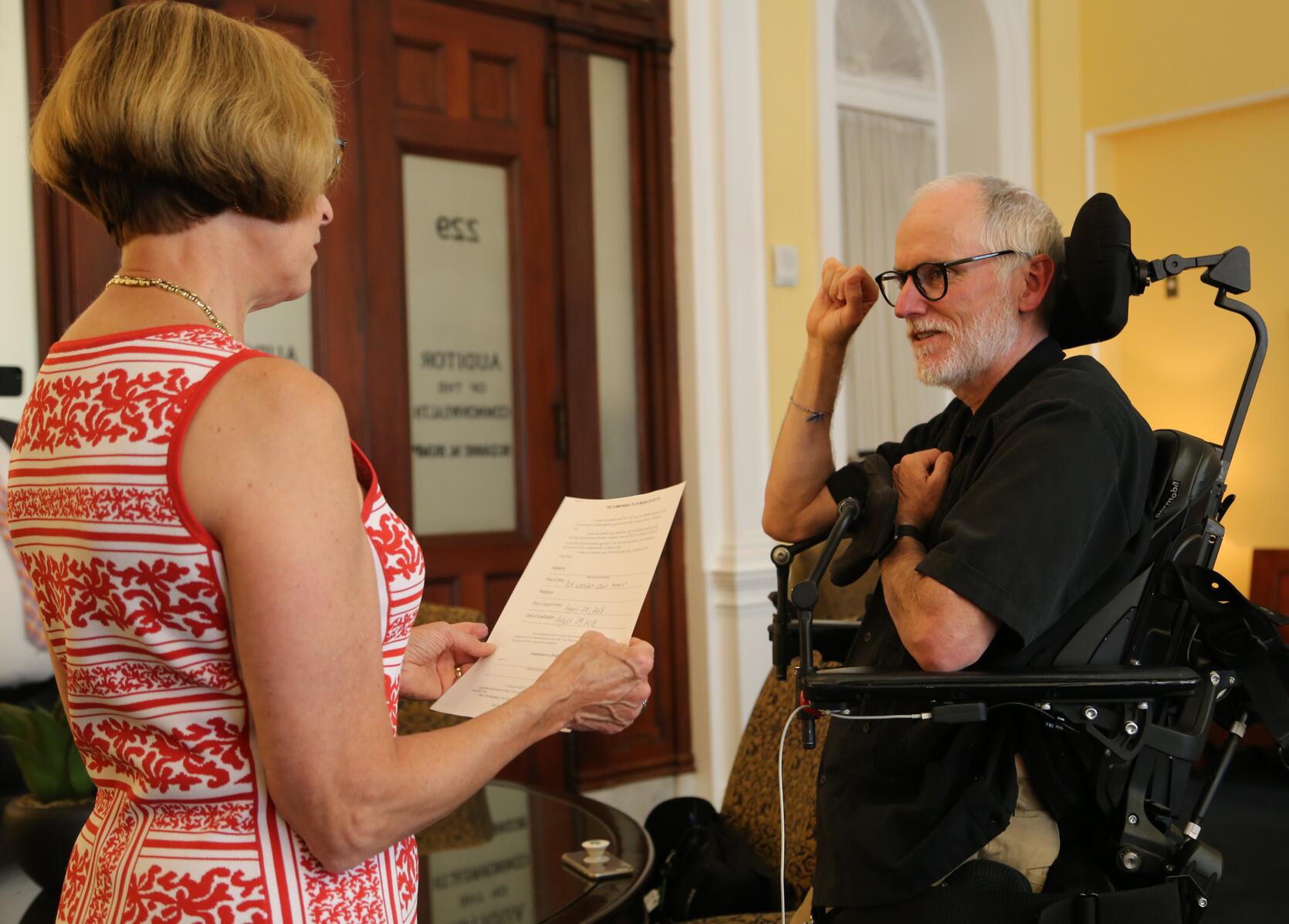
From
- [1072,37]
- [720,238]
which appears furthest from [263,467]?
[1072,37]

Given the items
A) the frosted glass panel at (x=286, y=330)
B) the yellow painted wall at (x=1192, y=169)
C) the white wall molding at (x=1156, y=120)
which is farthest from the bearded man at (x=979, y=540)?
the white wall molding at (x=1156, y=120)

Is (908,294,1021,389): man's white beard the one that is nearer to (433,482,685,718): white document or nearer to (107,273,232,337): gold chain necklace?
(433,482,685,718): white document

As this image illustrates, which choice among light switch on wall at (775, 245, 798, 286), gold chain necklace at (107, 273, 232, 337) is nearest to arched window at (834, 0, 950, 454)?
light switch on wall at (775, 245, 798, 286)

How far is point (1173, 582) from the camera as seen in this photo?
5.26 feet

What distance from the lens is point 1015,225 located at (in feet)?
6.06

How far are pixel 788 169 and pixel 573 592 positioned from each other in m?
3.57

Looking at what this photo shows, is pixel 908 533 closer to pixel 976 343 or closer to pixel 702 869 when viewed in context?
pixel 976 343

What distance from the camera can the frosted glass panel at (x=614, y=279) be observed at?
4.37 m

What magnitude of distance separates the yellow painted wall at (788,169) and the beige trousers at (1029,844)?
296cm

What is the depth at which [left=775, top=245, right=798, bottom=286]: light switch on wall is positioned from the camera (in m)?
4.52

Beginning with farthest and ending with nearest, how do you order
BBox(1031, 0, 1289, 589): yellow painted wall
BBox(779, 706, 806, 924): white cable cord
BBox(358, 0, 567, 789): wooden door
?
BBox(1031, 0, 1289, 589): yellow painted wall, BBox(358, 0, 567, 789): wooden door, BBox(779, 706, 806, 924): white cable cord

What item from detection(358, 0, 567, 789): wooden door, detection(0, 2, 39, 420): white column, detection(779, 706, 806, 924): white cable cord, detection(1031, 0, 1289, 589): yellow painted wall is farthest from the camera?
detection(1031, 0, 1289, 589): yellow painted wall

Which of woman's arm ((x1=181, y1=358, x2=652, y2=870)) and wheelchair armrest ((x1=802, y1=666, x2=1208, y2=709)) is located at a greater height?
woman's arm ((x1=181, y1=358, x2=652, y2=870))

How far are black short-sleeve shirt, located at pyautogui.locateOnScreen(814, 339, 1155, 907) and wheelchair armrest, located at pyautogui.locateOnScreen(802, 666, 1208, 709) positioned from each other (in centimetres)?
6
